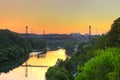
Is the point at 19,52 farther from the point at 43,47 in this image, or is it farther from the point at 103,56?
the point at 103,56

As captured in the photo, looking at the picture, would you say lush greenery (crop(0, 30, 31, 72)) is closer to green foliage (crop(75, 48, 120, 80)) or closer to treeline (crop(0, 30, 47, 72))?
treeline (crop(0, 30, 47, 72))

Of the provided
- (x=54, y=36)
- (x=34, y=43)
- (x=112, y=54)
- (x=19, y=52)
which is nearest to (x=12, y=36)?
(x=19, y=52)

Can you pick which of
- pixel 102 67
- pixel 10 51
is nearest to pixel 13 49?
pixel 10 51

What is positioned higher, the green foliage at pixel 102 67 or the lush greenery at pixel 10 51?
the green foliage at pixel 102 67

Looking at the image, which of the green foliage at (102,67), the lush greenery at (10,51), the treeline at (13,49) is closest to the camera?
the green foliage at (102,67)

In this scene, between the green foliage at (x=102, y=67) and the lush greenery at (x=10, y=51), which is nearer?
the green foliage at (x=102, y=67)

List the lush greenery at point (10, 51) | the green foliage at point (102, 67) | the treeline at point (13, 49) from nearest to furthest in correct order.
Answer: the green foliage at point (102, 67) < the lush greenery at point (10, 51) < the treeline at point (13, 49)

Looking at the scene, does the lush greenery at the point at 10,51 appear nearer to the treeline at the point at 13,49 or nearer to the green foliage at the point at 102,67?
the treeline at the point at 13,49

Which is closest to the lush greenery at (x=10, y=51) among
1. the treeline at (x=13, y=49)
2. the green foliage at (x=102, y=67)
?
the treeline at (x=13, y=49)
